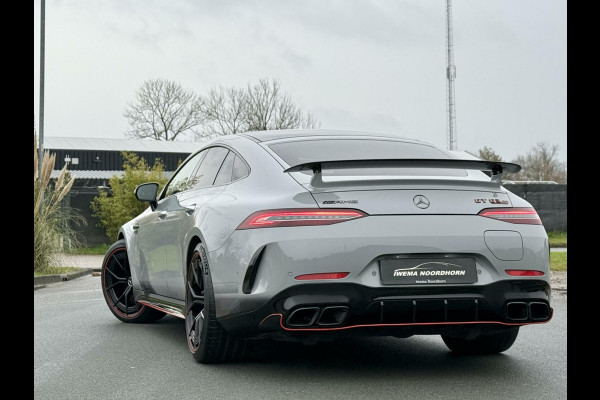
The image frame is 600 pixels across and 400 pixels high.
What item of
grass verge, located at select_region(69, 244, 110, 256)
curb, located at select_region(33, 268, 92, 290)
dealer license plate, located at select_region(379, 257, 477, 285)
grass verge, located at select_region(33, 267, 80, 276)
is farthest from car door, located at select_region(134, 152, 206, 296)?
grass verge, located at select_region(69, 244, 110, 256)

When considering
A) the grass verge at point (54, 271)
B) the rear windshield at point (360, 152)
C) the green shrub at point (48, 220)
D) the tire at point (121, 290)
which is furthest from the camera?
the grass verge at point (54, 271)

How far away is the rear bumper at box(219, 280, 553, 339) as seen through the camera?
4910mm

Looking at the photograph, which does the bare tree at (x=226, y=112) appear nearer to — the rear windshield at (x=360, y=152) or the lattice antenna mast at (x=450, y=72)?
the lattice antenna mast at (x=450, y=72)

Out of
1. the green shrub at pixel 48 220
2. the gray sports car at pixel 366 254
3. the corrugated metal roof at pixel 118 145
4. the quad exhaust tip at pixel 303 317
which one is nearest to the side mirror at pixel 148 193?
the gray sports car at pixel 366 254

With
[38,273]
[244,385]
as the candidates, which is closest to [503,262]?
[244,385]

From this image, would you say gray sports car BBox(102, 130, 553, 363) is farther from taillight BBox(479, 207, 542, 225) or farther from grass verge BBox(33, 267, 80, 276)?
grass verge BBox(33, 267, 80, 276)

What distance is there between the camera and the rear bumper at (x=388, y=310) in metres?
4.91

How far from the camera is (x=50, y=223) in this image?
16.2m

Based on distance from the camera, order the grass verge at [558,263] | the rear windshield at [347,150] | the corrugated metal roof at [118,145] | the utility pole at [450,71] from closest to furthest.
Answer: the rear windshield at [347,150] → the grass verge at [558,263] → the utility pole at [450,71] → the corrugated metal roof at [118,145]

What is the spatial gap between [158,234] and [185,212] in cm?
83

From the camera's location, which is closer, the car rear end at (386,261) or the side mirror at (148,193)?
the car rear end at (386,261)

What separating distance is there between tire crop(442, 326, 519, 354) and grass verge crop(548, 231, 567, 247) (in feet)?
70.4

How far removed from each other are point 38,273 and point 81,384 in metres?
11.0

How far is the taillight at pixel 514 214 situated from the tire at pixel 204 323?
5.73 feet
